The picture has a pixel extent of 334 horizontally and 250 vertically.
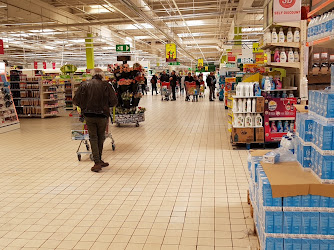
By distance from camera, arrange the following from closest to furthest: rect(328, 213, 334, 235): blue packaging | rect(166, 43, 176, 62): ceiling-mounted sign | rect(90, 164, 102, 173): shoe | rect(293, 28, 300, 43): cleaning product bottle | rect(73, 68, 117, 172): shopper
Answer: rect(328, 213, 334, 235): blue packaging → rect(73, 68, 117, 172): shopper → rect(90, 164, 102, 173): shoe → rect(293, 28, 300, 43): cleaning product bottle → rect(166, 43, 176, 62): ceiling-mounted sign

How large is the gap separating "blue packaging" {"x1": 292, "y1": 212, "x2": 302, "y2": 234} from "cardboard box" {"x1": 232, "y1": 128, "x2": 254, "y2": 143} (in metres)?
4.83

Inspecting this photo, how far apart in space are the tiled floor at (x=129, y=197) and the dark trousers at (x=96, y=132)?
39 cm

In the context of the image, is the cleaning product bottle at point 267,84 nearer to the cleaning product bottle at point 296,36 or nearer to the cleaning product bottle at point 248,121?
the cleaning product bottle at point 248,121

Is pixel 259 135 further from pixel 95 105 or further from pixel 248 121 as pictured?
pixel 95 105

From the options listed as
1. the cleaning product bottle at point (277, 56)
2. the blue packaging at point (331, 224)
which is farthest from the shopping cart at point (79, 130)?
the blue packaging at point (331, 224)

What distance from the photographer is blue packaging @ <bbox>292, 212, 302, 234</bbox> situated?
9.32 ft

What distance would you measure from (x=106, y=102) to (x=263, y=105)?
3.21 m

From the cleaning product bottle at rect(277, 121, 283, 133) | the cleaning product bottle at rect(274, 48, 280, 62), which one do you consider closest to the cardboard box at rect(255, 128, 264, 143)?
the cleaning product bottle at rect(277, 121, 283, 133)

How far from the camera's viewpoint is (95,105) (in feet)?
20.0

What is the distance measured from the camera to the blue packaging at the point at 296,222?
2842mm

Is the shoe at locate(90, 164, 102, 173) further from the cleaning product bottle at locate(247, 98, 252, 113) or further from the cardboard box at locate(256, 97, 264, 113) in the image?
the cardboard box at locate(256, 97, 264, 113)

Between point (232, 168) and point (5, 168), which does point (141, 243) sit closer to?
point (232, 168)

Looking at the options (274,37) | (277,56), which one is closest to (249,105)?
(277,56)

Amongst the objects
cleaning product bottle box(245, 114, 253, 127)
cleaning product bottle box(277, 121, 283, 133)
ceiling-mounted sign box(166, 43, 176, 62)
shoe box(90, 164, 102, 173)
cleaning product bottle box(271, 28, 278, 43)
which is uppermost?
ceiling-mounted sign box(166, 43, 176, 62)
